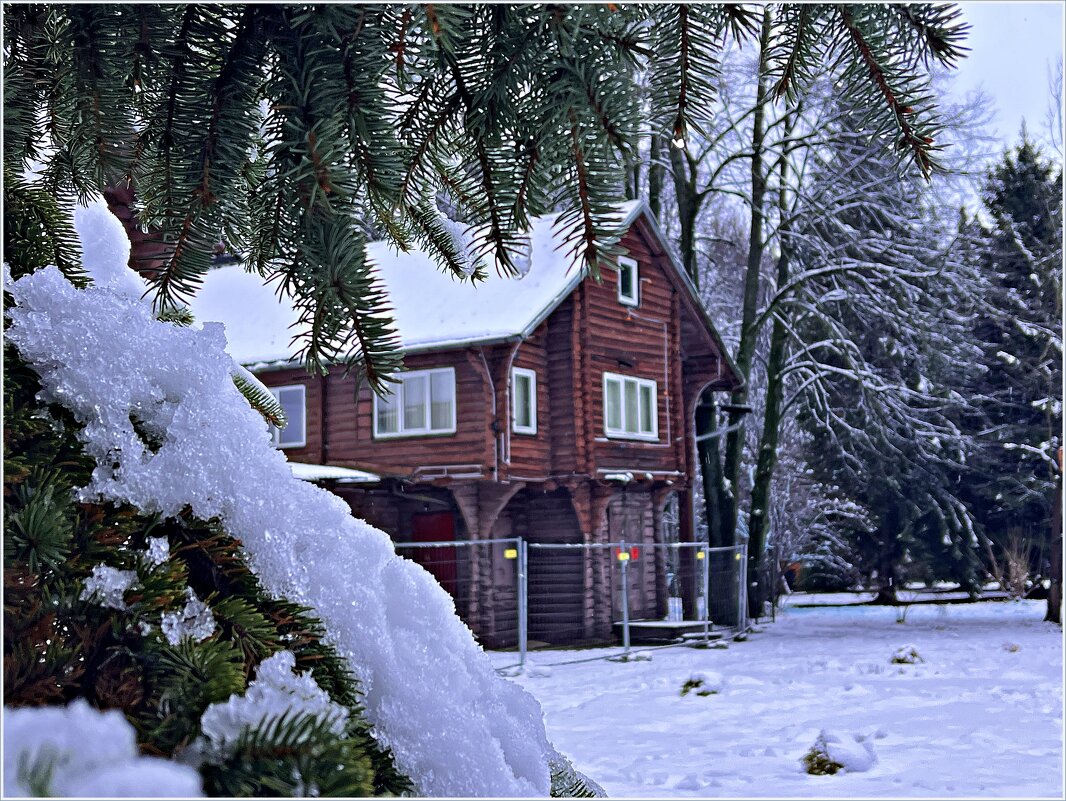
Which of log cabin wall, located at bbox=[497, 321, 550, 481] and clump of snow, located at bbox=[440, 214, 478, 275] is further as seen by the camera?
log cabin wall, located at bbox=[497, 321, 550, 481]

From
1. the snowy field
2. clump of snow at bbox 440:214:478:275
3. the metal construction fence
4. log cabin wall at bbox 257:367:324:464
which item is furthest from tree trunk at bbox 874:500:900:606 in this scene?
clump of snow at bbox 440:214:478:275

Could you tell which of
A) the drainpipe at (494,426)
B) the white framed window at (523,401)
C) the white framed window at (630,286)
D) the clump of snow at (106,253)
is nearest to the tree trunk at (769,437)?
the white framed window at (630,286)

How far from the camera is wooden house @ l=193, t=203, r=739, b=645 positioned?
17.9 meters

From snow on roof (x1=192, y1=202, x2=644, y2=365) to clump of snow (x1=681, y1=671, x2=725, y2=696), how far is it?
661cm

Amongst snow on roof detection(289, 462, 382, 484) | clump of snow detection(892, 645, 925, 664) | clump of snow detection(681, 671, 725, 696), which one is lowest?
clump of snow detection(892, 645, 925, 664)

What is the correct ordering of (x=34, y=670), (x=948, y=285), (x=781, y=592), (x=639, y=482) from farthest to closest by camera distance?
(x=781, y=592) → (x=948, y=285) → (x=639, y=482) → (x=34, y=670)

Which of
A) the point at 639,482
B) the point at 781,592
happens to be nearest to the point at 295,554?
the point at 639,482

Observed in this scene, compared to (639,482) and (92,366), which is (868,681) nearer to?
(639,482)

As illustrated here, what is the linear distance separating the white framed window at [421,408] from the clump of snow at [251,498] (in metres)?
16.5

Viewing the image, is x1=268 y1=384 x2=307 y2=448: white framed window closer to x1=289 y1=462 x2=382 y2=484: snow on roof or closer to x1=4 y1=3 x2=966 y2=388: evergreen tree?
x1=289 y1=462 x2=382 y2=484: snow on roof

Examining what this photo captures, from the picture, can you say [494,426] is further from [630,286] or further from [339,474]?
[630,286]

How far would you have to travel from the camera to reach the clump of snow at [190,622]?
1.10 meters

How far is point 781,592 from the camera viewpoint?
34.8 metres

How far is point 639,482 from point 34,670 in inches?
783
